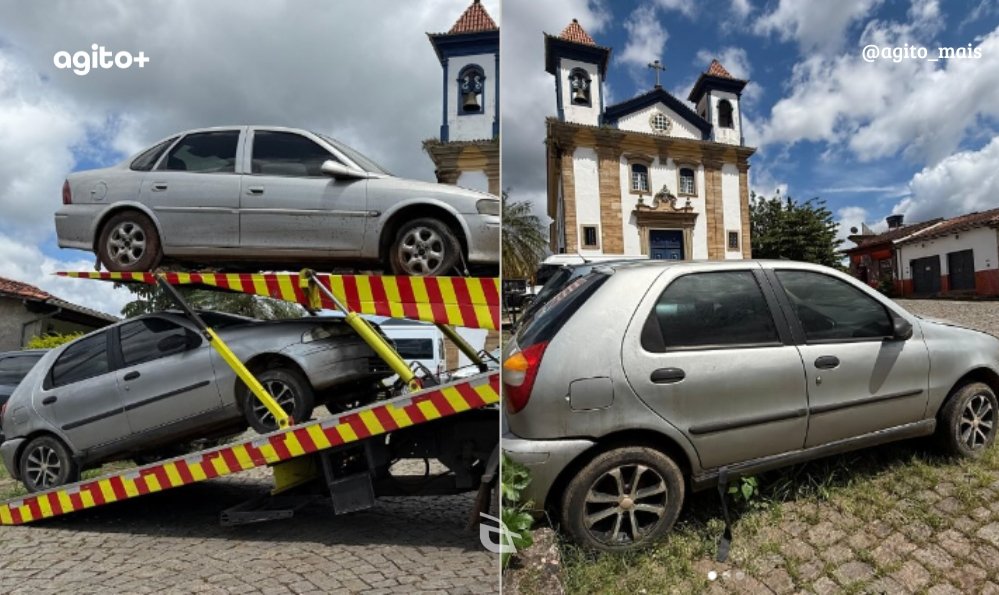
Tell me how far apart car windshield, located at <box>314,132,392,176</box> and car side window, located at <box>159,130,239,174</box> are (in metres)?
0.19

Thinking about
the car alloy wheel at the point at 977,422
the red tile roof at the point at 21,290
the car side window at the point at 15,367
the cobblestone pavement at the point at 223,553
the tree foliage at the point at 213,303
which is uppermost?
the red tile roof at the point at 21,290

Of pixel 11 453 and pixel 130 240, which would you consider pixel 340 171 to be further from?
pixel 11 453

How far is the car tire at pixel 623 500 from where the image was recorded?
151cm

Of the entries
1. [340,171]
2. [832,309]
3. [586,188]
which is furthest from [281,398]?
[832,309]

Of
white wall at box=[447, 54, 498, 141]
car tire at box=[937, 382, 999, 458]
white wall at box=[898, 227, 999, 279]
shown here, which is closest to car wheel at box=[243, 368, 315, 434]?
white wall at box=[447, 54, 498, 141]

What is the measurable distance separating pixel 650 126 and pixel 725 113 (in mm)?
205

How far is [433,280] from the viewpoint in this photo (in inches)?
53.4

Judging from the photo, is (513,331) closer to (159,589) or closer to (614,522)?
(614,522)

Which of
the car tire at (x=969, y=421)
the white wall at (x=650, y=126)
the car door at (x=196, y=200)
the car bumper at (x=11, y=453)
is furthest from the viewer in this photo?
the car tire at (x=969, y=421)

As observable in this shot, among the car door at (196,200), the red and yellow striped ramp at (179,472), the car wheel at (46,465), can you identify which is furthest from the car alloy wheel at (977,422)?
the car wheel at (46,465)

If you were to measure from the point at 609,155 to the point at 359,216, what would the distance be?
738 millimetres

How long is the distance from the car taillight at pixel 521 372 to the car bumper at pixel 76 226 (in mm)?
990

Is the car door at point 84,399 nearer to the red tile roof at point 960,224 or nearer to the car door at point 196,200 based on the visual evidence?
the car door at point 196,200

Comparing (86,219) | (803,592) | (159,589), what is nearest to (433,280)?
(86,219)
